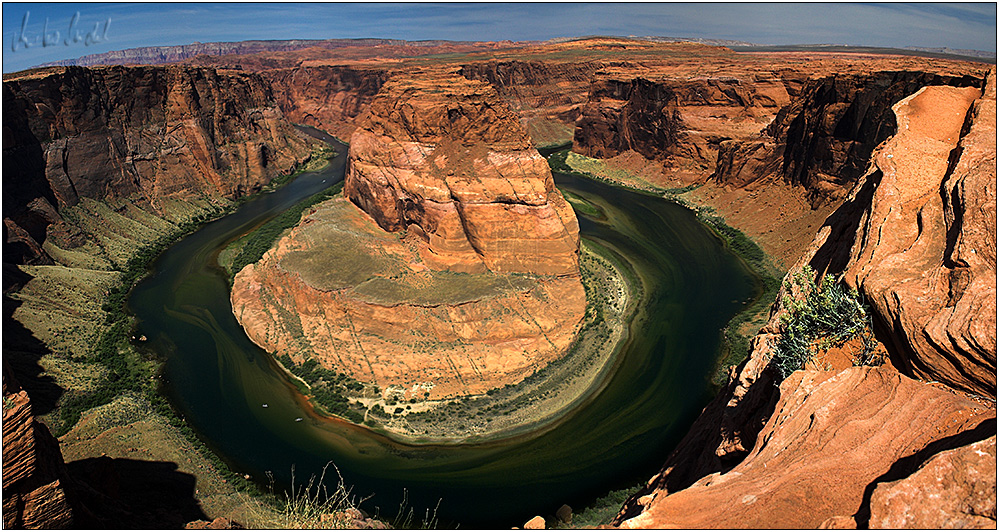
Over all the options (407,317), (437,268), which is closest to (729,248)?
(437,268)

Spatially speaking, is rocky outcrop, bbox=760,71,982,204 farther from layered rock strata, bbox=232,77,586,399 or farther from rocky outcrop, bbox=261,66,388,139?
rocky outcrop, bbox=261,66,388,139

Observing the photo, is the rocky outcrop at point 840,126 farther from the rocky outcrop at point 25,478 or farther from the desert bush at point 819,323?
the rocky outcrop at point 25,478

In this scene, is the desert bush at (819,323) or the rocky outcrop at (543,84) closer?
the desert bush at (819,323)

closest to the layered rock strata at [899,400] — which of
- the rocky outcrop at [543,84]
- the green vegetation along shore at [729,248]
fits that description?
the green vegetation along shore at [729,248]

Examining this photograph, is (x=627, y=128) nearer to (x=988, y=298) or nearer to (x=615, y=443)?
(x=615, y=443)

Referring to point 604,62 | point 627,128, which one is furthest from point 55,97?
point 604,62
